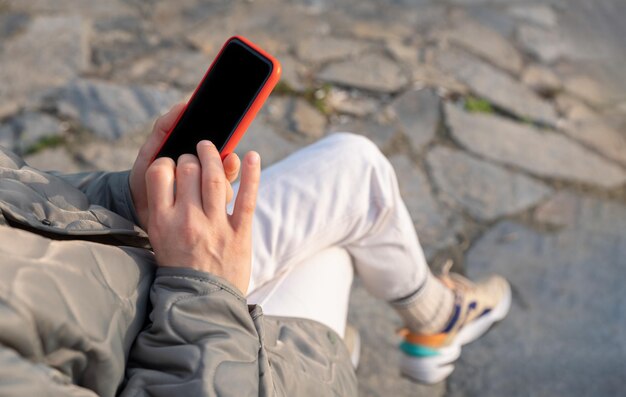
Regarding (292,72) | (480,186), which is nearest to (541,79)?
→ (480,186)

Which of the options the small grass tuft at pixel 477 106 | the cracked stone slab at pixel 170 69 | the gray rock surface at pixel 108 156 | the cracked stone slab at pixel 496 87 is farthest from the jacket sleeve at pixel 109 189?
the cracked stone slab at pixel 496 87

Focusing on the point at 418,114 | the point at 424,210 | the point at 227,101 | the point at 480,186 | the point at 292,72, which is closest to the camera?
the point at 227,101

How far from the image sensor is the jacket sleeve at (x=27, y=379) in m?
0.68

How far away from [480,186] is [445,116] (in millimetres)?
360

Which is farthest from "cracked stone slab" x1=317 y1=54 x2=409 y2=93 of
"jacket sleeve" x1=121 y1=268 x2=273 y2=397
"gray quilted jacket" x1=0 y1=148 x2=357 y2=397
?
"jacket sleeve" x1=121 y1=268 x2=273 y2=397

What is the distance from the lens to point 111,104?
8.06 ft

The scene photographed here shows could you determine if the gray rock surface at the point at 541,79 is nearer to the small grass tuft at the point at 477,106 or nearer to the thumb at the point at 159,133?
the small grass tuft at the point at 477,106

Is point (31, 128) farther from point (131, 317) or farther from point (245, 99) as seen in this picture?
point (131, 317)

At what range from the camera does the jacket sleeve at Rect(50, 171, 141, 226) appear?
119 centimetres

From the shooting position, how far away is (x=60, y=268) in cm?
85

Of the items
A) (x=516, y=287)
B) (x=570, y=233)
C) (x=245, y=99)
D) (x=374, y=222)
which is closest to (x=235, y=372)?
(x=245, y=99)

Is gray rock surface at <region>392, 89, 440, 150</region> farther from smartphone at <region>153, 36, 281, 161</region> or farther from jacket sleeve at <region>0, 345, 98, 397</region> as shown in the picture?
jacket sleeve at <region>0, 345, 98, 397</region>

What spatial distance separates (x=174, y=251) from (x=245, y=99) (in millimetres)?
288

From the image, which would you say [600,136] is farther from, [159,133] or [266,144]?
[159,133]
